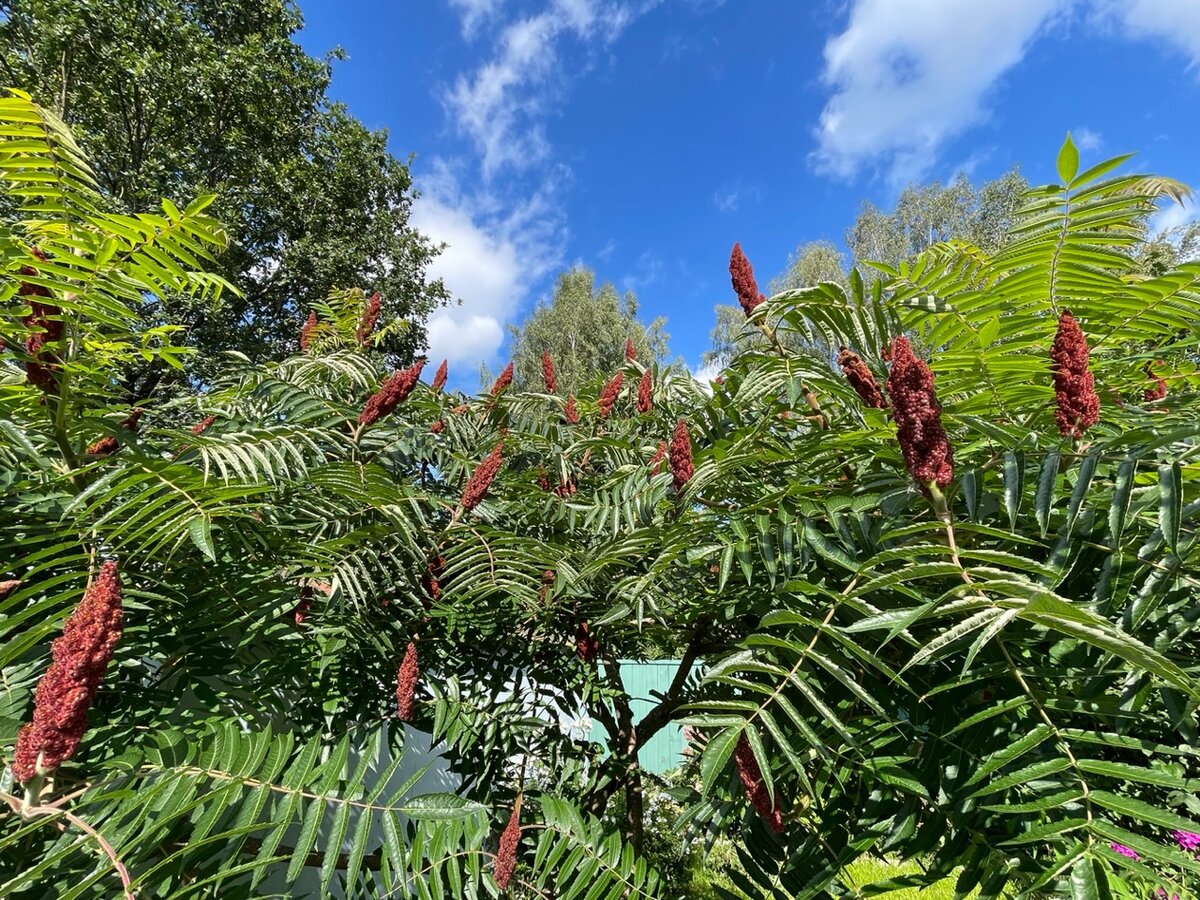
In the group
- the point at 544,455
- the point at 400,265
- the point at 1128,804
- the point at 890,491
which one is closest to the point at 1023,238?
the point at 890,491

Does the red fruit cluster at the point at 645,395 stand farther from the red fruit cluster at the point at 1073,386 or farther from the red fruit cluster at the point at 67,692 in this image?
the red fruit cluster at the point at 67,692

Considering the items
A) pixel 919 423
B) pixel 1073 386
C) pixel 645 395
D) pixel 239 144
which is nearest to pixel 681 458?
pixel 919 423

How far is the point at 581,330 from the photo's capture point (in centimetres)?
2722

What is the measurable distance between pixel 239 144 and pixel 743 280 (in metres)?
14.5

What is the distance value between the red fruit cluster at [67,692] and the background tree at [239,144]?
417 inches

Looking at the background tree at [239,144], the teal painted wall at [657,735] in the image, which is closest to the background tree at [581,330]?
the background tree at [239,144]

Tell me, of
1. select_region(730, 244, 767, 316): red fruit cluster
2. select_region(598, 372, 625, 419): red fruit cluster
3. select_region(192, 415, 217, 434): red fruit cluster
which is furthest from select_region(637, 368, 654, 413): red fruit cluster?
select_region(192, 415, 217, 434): red fruit cluster

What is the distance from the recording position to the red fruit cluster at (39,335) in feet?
4.04

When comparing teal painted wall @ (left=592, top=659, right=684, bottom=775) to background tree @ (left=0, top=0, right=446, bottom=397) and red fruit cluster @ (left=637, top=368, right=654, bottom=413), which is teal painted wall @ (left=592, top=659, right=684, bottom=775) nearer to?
red fruit cluster @ (left=637, top=368, right=654, bottom=413)

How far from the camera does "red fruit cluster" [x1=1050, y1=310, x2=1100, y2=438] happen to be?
989 millimetres

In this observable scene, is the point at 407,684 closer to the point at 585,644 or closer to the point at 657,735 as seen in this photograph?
the point at 585,644

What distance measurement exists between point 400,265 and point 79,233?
15803 millimetres

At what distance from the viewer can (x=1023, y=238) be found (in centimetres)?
141

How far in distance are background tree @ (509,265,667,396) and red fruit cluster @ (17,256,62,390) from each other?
80.5ft
